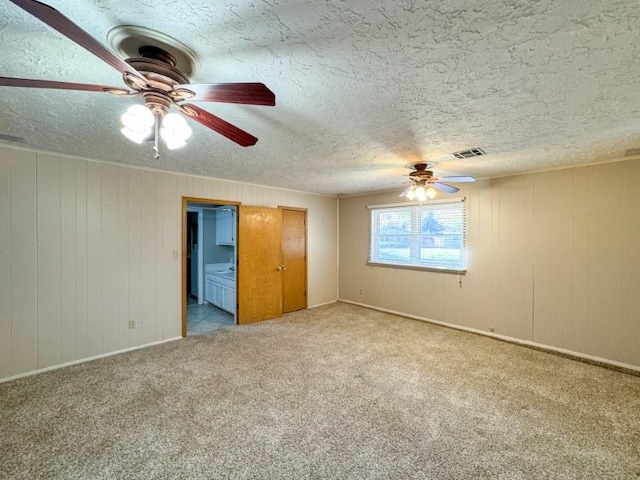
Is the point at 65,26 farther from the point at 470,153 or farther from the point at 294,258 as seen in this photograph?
the point at 294,258

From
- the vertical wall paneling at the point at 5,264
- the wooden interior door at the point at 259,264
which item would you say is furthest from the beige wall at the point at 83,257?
the wooden interior door at the point at 259,264

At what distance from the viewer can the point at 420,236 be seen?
4.96 m

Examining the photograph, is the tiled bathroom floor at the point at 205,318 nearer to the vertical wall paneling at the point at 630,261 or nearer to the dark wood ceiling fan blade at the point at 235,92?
the dark wood ceiling fan blade at the point at 235,92

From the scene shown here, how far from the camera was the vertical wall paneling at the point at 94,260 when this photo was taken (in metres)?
3.38

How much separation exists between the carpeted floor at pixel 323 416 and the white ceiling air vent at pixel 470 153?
2.45 metres

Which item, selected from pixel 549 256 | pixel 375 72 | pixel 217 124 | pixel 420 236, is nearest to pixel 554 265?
pixel 549 256

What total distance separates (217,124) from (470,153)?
2.67 metres

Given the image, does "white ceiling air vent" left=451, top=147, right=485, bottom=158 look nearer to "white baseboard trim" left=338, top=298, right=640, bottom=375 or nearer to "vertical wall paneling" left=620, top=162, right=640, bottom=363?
"vertical wall paneling" left=620, top=162, right=640, bottom=363

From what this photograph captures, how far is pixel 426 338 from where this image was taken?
4.08m

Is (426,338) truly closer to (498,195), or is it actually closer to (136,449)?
(498,195)

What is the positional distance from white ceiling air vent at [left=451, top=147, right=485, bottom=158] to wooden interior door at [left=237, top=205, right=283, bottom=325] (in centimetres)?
321

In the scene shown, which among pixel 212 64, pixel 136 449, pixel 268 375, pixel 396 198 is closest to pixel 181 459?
pixel 136 449

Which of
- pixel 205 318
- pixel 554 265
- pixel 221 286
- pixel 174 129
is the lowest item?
pixel 205 318

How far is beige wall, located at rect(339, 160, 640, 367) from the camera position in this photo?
319cm
